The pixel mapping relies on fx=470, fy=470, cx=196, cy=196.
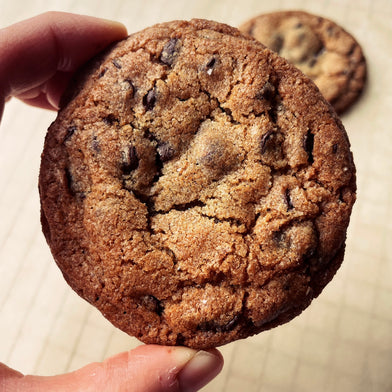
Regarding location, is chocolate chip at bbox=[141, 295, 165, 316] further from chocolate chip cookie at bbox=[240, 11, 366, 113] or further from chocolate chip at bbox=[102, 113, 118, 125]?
chocolate chip cookie at bbox=[240, 11, 366, 113]

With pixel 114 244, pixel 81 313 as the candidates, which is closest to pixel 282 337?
pixel 81 313

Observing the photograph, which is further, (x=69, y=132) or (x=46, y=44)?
(x=46, y=44)

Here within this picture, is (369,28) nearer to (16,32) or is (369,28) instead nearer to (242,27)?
(242,27)

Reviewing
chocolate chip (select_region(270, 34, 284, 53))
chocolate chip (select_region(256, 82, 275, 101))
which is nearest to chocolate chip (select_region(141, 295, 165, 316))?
chocolate chip (select_region(256, 82, 275, 101))

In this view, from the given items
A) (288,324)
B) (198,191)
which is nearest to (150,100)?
(198,191)

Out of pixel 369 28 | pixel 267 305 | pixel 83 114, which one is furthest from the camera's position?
pixel 369 28

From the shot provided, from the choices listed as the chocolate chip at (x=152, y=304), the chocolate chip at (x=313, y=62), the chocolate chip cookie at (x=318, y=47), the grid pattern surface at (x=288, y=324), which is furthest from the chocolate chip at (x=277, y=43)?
the chocolate chip at (x=152, y=304)

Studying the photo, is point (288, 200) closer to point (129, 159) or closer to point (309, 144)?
point (309, 144)
